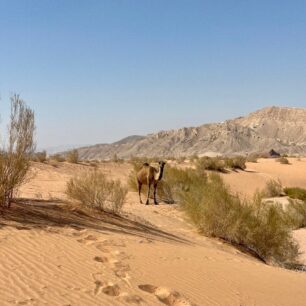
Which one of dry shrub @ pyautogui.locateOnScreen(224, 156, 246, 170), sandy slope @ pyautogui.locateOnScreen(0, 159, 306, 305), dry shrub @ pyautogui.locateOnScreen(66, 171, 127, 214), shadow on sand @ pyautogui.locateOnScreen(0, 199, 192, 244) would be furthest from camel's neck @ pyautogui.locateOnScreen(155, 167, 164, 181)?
dry shrub @ pyautogui.locateOnScreen(224, 156, 246, 170)

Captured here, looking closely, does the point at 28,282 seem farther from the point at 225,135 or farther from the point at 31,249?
the point at 225,135

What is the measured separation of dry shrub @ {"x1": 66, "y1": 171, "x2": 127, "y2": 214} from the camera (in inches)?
435

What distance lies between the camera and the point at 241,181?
30.0 meters

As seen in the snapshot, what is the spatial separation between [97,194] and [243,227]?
143 inches

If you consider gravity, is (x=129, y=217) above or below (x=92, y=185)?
below

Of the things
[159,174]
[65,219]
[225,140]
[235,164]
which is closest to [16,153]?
[65,219]

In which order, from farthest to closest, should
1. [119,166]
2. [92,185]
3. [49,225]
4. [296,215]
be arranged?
[119,166], [296,215], [92,185], [49,225]

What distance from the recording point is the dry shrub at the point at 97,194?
36.2 feet

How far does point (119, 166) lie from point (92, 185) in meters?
21.7

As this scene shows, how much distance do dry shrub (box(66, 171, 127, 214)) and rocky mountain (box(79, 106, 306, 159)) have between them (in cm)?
7353

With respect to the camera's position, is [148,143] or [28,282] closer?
[28,282]

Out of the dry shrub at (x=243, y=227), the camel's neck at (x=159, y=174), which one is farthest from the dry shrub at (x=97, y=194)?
the camel's neck at (x=159, y=174)

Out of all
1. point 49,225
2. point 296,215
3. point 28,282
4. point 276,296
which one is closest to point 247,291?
point 276,296

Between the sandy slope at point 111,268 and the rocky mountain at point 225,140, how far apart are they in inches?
3004
